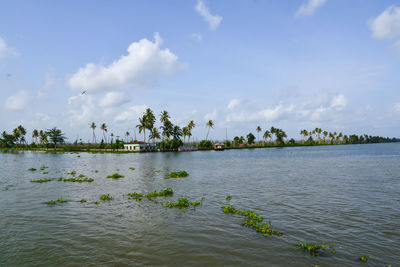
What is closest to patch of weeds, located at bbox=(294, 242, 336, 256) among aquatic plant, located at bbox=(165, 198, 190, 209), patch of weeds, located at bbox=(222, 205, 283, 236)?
patch of weeds, located at bbox=(222, 205, 283, 236)

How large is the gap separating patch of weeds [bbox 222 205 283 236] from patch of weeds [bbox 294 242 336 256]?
5.24 ft

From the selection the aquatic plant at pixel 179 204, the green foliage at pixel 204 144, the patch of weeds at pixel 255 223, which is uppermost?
the green foliage at pixel 204 144

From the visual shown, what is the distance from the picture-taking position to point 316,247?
9570mm

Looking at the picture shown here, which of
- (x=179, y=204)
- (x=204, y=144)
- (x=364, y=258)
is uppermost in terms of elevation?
(x=204, y=144)

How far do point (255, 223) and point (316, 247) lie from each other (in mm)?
3550

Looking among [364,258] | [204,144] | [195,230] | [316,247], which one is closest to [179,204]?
[195,230]

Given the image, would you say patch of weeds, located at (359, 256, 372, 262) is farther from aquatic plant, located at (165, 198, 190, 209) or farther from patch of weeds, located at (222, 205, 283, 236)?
aquatic plant, located at (165, 198, 190, 209)

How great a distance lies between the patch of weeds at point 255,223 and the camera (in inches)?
452

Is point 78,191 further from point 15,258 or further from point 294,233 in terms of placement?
point 294,233

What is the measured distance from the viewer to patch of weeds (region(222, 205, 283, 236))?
1147 centimetres

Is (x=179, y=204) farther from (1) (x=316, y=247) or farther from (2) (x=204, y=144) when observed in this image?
(2) (x=204, y=144)

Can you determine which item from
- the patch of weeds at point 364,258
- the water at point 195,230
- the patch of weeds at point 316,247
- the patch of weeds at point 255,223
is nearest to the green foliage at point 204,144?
the water at point 195,230

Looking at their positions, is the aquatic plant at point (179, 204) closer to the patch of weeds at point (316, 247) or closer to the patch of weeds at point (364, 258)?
the patch of weeds at point (316, 247)

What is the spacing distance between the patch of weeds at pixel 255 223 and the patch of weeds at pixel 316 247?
62.9 inches
